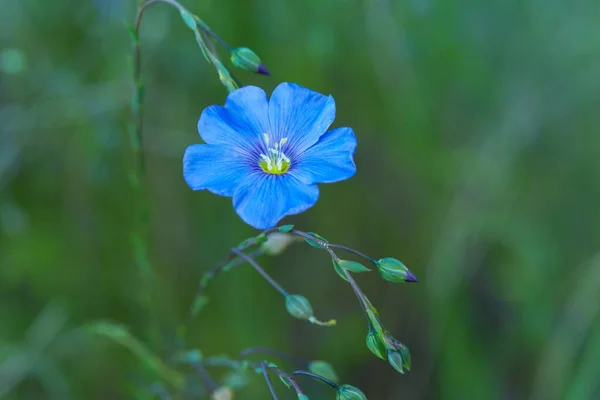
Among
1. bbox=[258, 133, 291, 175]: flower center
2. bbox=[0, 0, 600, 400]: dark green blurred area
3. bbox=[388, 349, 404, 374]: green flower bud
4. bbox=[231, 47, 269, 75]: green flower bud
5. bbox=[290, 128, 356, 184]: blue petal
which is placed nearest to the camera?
bbox=[388, 349, 404, 374]: green flower bud

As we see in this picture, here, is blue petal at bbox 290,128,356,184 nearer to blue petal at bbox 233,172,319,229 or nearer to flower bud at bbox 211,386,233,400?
blue petal at bbox 233,172,319,229

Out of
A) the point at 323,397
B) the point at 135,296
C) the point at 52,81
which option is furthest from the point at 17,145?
the point at 323,397

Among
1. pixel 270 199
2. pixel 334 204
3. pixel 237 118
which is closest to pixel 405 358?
pixel 270 199

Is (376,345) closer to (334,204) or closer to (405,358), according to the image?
(405,358)

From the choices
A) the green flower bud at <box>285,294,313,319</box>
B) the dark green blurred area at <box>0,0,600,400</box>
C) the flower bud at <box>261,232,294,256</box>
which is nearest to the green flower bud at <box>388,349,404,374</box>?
the green flower bud at <box>285,294,313,319</box>

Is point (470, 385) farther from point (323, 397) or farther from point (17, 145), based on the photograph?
point (17, 145)

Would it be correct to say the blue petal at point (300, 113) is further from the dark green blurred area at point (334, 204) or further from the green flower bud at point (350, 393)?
the dark green blurred area at point (334, 204)
